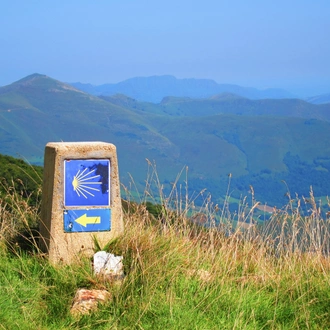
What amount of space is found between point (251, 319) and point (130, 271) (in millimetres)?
966

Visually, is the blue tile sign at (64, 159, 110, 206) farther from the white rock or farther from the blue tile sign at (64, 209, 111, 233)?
the white rock

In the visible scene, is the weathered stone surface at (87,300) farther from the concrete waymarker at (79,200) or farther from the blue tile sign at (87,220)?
the blue tile sign at (87,220)

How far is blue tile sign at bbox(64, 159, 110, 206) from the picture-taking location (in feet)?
16.7

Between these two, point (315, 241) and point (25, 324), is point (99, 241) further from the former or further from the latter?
point (315, 241)

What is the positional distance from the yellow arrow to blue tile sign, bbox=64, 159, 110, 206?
0.11 meters

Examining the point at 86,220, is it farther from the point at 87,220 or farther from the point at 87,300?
the point at 87,300

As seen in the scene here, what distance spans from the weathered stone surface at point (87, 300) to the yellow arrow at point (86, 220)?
927mm

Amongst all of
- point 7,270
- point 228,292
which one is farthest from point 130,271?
point 7,270

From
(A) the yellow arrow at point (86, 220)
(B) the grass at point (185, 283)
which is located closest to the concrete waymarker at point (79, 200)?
(A) the yellow arrow at point (86, 220)

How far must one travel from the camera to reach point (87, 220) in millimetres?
5168

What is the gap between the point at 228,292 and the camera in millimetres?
4289

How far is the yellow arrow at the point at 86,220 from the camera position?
16.8 feet

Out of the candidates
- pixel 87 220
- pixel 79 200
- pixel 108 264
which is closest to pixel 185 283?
pixel 108 264

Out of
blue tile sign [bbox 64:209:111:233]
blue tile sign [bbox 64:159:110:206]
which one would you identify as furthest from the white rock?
blue tile sign [bbox 64:159:110:206]
